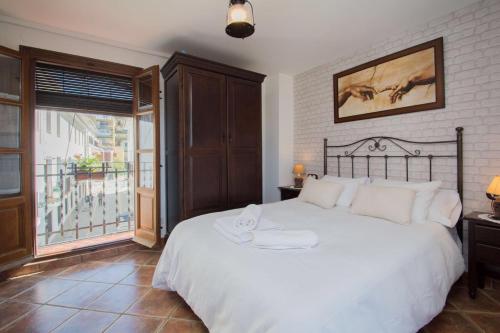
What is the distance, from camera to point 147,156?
312 cm

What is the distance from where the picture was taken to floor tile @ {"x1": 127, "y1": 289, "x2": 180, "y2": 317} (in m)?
1.85

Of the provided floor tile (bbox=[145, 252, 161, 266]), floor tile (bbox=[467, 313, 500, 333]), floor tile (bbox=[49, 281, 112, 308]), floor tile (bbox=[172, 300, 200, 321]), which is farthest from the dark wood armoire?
floor tile (bbox=[467, 313, 500, 333])

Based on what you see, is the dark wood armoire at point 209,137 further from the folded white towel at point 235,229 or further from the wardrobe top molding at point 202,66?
the folded white towel at point 235,229

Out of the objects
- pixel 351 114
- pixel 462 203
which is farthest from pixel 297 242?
pixel 351 114

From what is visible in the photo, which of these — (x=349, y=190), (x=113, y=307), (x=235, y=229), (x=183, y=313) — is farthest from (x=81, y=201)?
(x=349, y=190)

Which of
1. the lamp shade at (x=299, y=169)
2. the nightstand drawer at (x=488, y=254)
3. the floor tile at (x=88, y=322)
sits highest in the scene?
the lamp shade at (x=299, y=169)

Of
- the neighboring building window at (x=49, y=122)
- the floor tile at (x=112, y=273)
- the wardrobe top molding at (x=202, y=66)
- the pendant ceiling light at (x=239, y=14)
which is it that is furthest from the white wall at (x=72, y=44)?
the pendant ceiling light at (x=239, y=14)

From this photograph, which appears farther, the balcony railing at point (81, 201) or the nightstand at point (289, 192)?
the nightstand at point (289, 192)

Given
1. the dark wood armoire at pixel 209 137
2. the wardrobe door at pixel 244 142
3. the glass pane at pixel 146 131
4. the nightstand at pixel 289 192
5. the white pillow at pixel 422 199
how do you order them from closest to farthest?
the white pillow at pixel 422 199
the dark wood armoire at pixel 209 137
the glass pane at pixel 146 131
the wardrobe door at pixel 244 142
the nightstand at pixel 289 192

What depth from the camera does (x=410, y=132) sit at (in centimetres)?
264

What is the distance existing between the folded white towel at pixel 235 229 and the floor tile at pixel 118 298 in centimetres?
98

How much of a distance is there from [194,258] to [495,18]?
3.16 meters

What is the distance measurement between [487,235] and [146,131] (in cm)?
356

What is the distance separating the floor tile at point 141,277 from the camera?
2.29 metres
